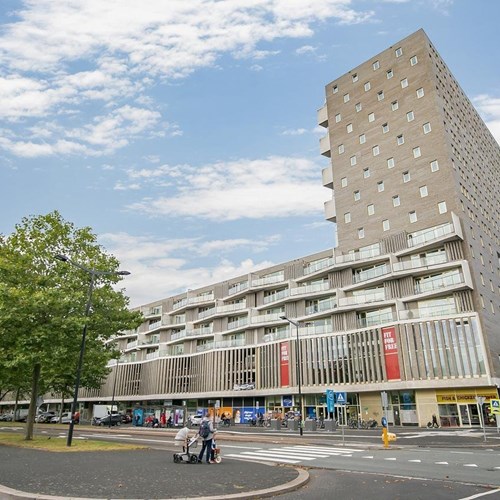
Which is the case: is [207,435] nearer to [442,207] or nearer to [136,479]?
[136,479]

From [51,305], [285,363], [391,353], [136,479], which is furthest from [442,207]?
[136,479]

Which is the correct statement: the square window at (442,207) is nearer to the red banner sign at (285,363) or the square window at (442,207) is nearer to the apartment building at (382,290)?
the apartment building at (382,290)

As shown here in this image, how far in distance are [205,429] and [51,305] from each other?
39.8ft

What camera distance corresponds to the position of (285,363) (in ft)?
177

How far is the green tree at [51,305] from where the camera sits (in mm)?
22234

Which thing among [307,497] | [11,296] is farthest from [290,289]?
[307,497]

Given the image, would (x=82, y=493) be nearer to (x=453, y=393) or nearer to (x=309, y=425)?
(x=309, y=425)

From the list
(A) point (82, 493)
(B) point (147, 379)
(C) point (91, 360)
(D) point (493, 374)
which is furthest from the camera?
(B) point (147, 379)

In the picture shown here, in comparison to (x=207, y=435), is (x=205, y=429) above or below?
above

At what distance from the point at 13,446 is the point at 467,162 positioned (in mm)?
52670

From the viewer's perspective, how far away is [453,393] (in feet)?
135

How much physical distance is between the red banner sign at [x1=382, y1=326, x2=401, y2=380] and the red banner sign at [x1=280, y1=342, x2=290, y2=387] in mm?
12736

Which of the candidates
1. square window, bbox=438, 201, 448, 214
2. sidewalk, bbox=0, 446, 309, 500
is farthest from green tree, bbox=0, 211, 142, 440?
square window, bbox=438, 201, 448, 214

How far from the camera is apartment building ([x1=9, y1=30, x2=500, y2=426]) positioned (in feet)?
139
